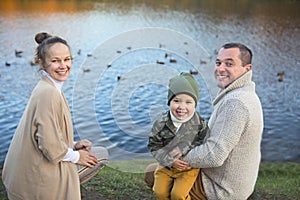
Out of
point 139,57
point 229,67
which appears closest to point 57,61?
point 229,67

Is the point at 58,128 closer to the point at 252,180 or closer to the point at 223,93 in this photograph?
the point at 223,93

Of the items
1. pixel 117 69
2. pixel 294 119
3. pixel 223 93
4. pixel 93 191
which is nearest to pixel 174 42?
pixel 117 69

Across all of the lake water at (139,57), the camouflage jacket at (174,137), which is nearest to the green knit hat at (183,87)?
the camouflage jacket at (174,137)

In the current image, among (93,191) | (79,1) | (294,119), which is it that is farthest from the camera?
(79,1)

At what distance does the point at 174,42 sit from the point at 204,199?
1444 cm

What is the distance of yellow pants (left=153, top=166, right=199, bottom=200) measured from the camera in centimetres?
288

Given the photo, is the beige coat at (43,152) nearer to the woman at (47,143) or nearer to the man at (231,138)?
the woman at (47,143)

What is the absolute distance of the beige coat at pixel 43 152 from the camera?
2660 mm

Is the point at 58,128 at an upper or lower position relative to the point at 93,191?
upper

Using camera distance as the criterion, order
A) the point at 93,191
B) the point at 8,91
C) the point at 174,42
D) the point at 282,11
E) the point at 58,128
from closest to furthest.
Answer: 1. the point at 58,128
2. the point at 93,191
3. the point at 8,91
4. the point at 174,42
5. the point at 282,11

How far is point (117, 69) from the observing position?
525 inches

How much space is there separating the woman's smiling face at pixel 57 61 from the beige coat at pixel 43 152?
0.07m

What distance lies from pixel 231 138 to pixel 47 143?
1.23 m

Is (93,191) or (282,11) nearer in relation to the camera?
(93,191)
